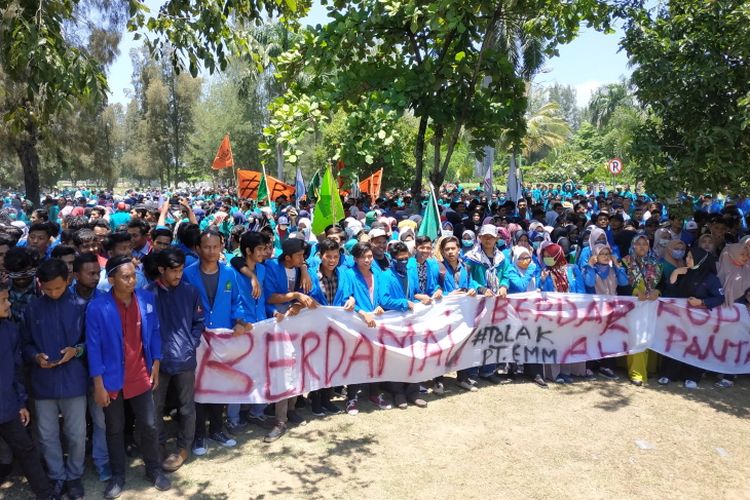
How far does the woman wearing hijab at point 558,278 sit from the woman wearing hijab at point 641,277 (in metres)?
0.55

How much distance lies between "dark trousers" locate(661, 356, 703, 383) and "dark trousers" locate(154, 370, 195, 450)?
16.4 ft

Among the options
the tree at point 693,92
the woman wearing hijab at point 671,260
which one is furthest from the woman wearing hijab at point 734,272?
the tree at point 693,92

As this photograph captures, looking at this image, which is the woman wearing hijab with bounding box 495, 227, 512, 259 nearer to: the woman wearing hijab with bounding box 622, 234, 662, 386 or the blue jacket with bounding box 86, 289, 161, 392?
the woman wearing hijab with bounding box 622, 234, 662, 386

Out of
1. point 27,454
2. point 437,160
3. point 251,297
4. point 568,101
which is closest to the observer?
point 27,454

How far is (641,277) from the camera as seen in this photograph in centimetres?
641

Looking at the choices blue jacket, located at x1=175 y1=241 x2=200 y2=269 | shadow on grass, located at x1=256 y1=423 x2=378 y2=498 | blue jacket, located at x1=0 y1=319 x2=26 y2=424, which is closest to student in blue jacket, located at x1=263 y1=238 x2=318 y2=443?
shadow on grass, located at x1=256 y1=423 x2=378 y2=498

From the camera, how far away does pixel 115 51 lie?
22.2 metres

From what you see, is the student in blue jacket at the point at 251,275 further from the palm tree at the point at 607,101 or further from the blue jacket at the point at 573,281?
the palm tree at the point at 607,101

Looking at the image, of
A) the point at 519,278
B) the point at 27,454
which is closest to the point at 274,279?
the point at 27,454

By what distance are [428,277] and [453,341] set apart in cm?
70

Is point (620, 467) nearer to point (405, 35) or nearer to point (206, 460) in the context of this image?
point (206, 460)

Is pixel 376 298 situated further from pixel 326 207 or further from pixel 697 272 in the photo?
pixel 697 272

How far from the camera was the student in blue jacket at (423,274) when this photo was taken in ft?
18.9

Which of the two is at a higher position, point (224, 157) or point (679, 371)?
point (224, 157)
